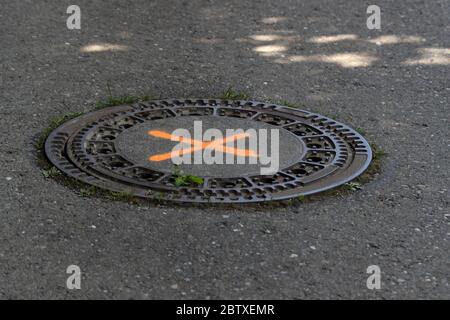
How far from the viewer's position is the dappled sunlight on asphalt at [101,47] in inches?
259

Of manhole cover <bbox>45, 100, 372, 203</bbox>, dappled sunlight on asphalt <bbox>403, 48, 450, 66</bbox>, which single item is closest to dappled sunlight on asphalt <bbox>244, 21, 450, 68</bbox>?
dappled sunlight on asphalt <bbox>403, 48, 450, 66</bbox>

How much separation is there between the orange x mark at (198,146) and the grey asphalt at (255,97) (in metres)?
0.60

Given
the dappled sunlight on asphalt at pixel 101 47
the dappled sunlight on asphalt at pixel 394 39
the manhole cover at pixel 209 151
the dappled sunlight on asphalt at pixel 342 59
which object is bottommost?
the manhole cover at pixel 209 151

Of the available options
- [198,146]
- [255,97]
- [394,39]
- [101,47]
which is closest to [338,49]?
[394,39]

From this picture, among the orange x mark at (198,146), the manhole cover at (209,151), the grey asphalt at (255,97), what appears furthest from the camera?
the orange x mark at (198,146)

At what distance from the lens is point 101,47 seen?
665cm

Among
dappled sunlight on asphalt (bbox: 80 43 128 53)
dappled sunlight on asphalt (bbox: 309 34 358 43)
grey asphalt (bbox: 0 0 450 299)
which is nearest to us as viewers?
grey asphalt (bbox: 0 0 450 299)

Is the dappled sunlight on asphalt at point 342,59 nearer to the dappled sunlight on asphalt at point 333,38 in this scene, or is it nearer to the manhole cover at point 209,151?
the dappled sunlight on asphalt at point 333,38

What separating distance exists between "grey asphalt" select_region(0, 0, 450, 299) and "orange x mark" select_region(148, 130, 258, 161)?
1.96ft

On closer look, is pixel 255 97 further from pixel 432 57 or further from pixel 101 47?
pixel 432 57

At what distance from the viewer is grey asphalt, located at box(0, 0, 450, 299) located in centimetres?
375

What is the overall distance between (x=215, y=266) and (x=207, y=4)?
14.2 feet

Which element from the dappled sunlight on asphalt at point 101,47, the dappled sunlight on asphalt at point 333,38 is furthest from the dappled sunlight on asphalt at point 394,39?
the dappled sunlight on asphalt at point 101,47

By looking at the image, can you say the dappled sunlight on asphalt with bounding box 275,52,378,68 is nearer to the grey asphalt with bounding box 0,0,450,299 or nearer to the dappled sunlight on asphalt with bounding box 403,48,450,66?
the grey asphalt with bounding box 0,0,450,299
